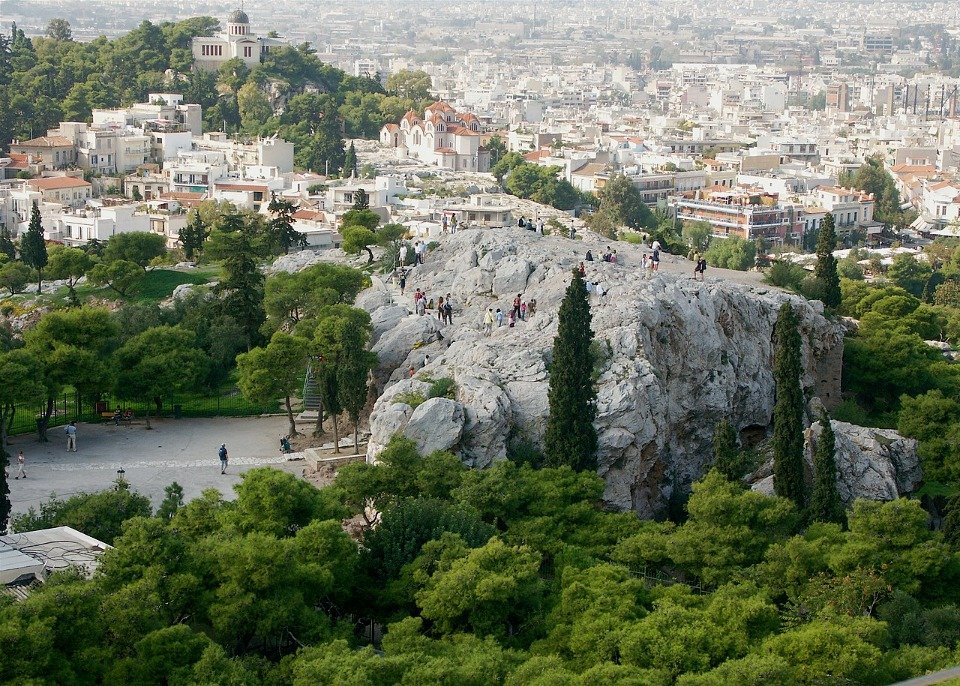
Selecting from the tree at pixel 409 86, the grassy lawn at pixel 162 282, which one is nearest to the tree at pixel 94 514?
the grassy lawn at pixel 162 282

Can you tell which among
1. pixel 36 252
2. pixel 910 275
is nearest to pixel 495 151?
pixel 910 275

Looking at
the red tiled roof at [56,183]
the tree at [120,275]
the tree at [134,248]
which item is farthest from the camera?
the red tiled roof at [56,183]

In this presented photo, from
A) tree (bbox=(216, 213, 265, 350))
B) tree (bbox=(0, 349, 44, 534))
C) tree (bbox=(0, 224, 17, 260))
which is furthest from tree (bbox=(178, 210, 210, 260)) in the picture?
tree (bbox=(0, 349, 44, 534))

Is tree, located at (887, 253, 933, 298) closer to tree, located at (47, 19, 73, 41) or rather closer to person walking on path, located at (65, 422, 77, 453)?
person walking on path, located at (65, 422, 77, 453)

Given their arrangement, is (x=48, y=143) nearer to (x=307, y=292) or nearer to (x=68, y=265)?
(x=68, y=265)

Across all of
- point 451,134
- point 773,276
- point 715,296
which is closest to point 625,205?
point 451,134

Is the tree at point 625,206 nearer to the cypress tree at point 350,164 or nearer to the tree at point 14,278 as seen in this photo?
the cypress tree at point 350,164
